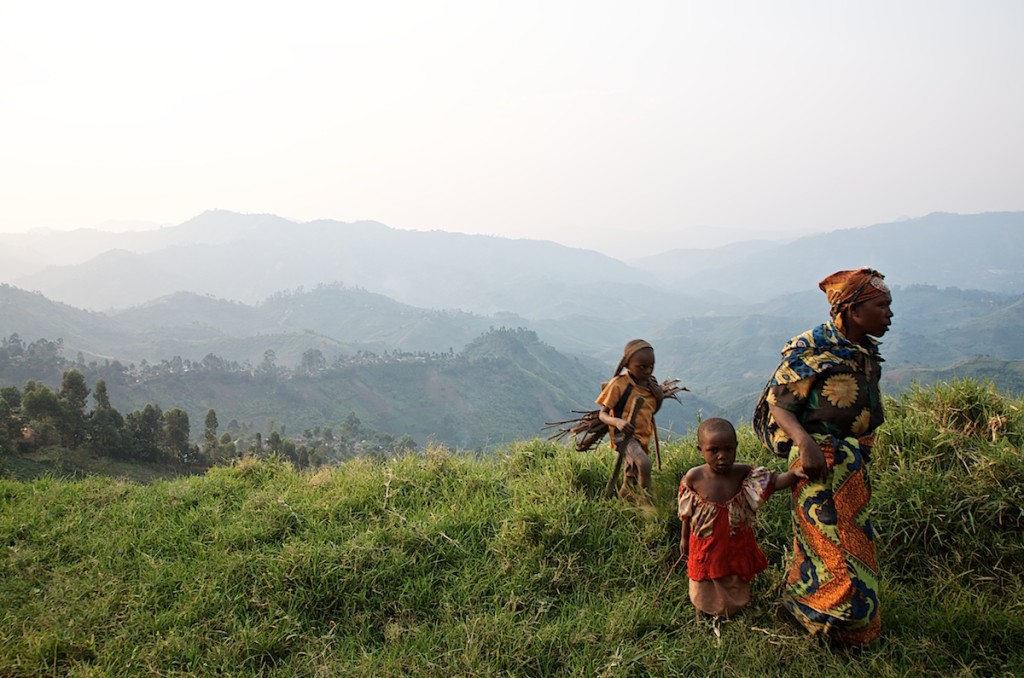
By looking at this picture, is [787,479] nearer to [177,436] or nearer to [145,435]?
[177,436]

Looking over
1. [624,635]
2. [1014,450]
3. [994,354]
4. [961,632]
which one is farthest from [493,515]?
[994,354]

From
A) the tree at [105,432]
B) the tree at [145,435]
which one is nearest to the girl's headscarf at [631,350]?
the tree at [105,432]

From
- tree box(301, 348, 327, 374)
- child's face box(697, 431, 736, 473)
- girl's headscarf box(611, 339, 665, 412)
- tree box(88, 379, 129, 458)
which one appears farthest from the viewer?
tree box(301, 348, 327, 374)

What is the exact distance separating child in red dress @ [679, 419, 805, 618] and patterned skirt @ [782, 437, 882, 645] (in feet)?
0.74

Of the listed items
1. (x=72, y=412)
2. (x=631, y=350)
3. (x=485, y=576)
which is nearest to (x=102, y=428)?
(x=72, y=412)

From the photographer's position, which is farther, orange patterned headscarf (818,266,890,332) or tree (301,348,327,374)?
tree (301,348,327,374)

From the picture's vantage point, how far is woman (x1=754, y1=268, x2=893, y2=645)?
2922mm

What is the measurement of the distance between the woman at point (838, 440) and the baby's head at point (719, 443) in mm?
262

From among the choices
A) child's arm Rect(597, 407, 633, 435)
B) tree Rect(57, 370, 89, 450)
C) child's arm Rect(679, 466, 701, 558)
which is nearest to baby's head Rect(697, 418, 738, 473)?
child's arm Rect(679, 466, 701, 558)

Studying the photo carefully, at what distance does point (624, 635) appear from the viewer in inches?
123

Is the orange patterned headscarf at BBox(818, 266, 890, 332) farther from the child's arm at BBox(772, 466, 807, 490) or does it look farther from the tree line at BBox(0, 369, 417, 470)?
the tree line at BBox(0, 369, 417, 470)

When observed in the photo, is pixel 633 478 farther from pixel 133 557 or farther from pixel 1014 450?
pixel 133 557

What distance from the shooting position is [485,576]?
3674 mm

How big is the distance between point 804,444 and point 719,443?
0.41 metres
